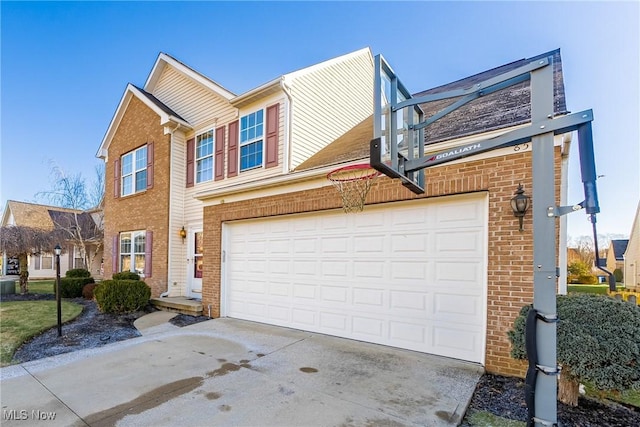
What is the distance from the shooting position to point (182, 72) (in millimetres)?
11422

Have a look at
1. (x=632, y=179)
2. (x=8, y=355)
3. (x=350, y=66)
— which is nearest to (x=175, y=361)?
(x=8, y=355)

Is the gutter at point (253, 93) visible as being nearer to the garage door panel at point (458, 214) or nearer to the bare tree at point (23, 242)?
the garage door panel at point (458, 214)

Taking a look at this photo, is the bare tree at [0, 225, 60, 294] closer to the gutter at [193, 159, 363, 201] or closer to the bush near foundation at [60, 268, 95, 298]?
the bush near foundation at [60, 268, 95, 298]

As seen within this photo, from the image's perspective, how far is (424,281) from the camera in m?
5.27

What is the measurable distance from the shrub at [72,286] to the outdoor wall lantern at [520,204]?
15015mm

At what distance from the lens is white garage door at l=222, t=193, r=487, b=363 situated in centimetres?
491

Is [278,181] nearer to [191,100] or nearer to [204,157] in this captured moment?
[204,157]

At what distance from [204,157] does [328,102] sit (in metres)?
4.58

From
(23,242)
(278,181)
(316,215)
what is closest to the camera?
(316,215)

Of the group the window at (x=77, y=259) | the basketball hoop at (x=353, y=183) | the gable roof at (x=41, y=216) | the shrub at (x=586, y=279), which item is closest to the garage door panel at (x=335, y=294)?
the basketball hoop at (x=353, y=183)

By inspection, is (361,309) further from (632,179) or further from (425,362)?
(632,179)

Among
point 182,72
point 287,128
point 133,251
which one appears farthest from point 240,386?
point 182,72

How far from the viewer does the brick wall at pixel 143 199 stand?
10.9 m
